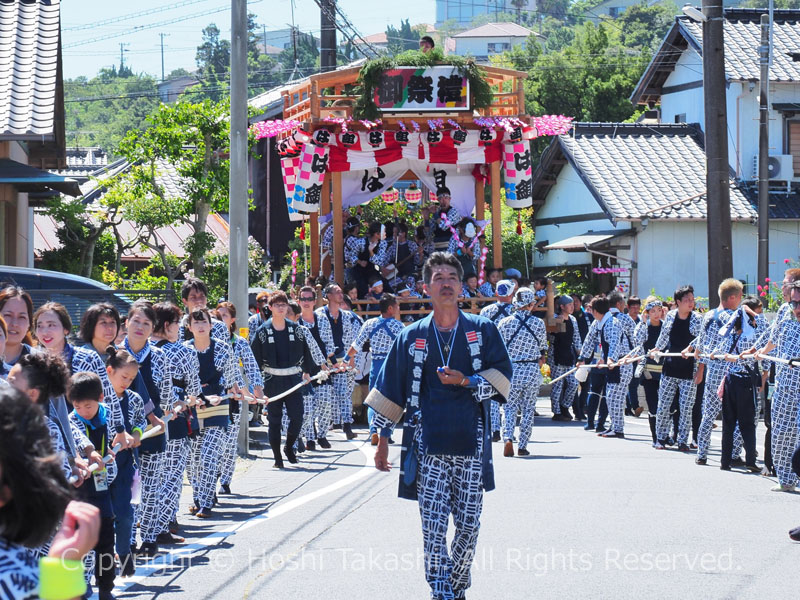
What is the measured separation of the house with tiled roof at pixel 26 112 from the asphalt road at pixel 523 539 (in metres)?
5.74

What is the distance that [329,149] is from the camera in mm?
22844

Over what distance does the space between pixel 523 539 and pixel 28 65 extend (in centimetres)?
1240

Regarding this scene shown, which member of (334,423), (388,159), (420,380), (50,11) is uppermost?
(50,11)

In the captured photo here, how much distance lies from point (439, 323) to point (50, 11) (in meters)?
14.7

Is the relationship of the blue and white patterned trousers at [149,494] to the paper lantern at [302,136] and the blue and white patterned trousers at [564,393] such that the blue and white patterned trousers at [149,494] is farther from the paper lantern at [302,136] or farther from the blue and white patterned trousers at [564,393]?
the paper lantern at [302,136]

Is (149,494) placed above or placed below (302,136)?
below

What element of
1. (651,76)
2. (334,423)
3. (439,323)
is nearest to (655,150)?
(651,76)

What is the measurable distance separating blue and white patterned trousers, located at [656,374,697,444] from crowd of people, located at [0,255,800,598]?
2 centimetres

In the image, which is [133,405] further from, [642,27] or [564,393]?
[642,27]

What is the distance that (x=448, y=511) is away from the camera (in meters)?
6.96

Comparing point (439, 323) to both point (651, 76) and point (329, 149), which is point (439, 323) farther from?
point (651, 76)

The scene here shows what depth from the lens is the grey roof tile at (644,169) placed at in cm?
3200

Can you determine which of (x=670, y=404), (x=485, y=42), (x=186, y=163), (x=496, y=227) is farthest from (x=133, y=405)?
(x=485, y=42)

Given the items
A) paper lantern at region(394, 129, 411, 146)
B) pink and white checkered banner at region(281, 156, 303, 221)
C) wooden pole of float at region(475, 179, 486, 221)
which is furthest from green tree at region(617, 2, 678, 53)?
paper lantern at region(394, 129, 411, 146)
